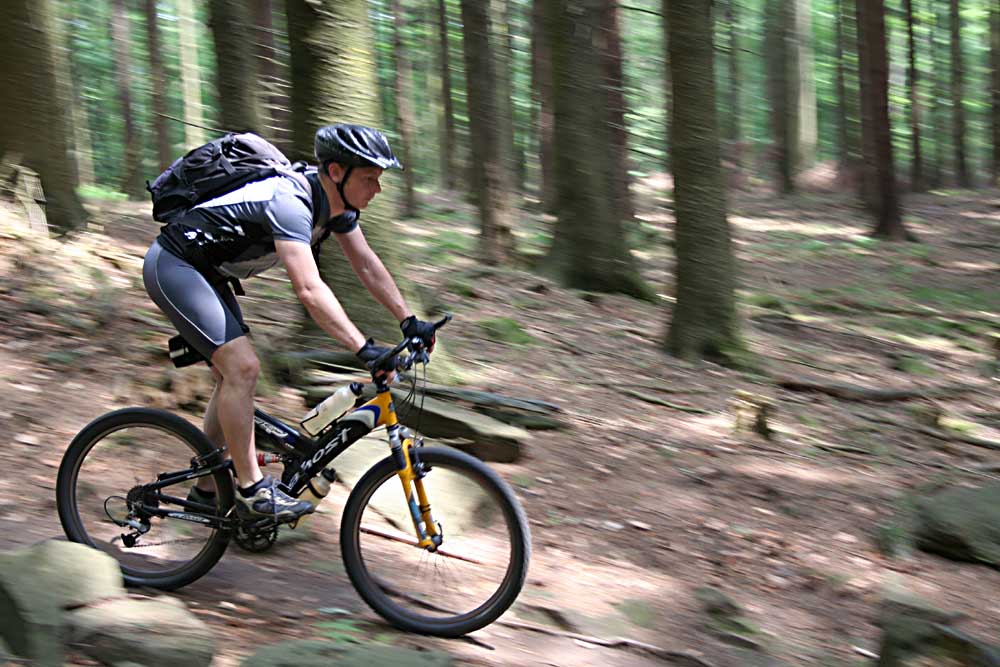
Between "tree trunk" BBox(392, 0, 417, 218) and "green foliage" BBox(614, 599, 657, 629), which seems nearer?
"green foliage" BBox(614, 599, 657, 629)

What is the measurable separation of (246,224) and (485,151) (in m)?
10.4

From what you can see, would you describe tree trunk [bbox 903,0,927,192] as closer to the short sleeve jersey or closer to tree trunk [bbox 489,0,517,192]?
tree trunk [bbox 489,0,517,192]

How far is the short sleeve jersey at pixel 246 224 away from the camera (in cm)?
403

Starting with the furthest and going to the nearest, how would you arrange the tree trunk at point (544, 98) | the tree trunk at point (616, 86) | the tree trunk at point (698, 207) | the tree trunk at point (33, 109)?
1. the tree trunk at point (544, 98)
2. the tree trunk at point (616, 86)
3. the tree trunk at point (698, 207)
4. the tree trunk at point (33, 109)

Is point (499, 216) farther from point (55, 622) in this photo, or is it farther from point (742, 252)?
point (55, 622)

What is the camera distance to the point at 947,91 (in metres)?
36.4

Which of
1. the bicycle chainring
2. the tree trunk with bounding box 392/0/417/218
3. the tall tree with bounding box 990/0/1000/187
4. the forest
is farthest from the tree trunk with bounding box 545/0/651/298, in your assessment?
the tall tree with bounding box 990/0/1000/187

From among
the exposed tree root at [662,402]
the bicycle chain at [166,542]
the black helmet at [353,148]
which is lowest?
the exposed tree root at [662,402]

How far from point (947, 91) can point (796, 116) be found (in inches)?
485

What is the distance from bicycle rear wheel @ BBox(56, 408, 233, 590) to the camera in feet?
14.6

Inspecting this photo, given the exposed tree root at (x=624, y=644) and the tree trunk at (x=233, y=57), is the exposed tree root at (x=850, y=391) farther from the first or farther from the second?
the tree trunk at (x=233, y=57)

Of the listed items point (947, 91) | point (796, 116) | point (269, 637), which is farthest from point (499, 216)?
point (947, 91)

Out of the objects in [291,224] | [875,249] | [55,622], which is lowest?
[875,249]

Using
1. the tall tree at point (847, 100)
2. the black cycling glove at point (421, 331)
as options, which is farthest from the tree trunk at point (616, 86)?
the tall tree at point (847, 100)
